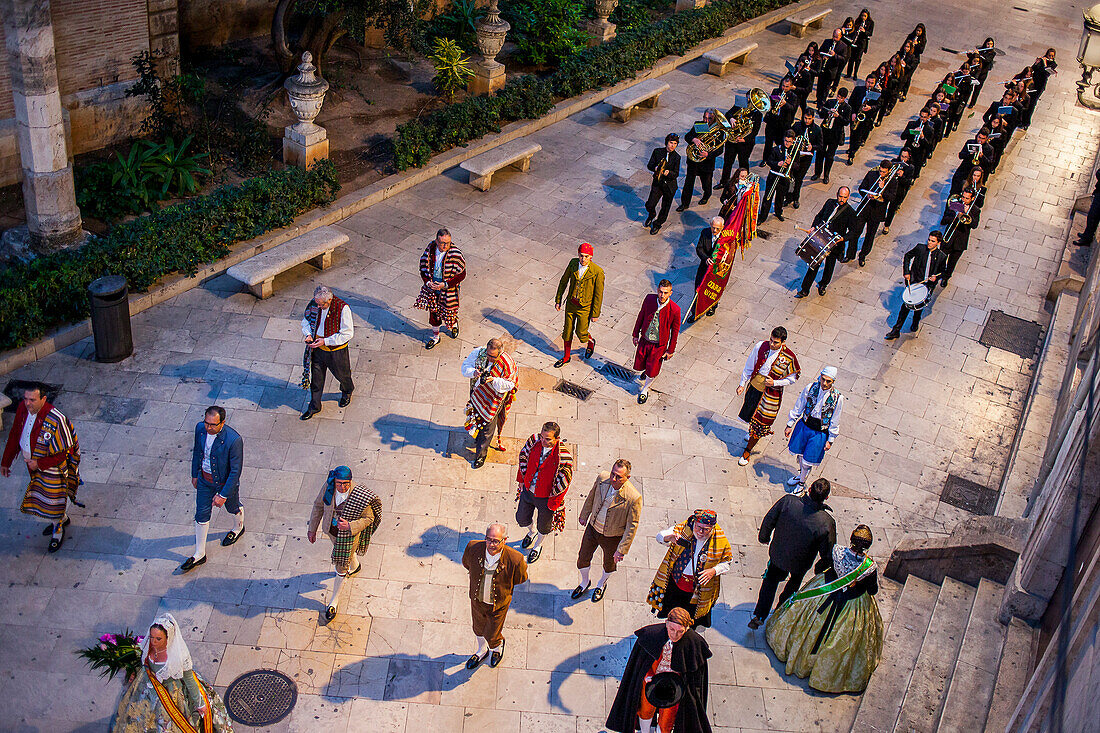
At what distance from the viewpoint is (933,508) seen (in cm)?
1101

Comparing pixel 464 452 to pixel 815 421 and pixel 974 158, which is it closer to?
pixel 815 421

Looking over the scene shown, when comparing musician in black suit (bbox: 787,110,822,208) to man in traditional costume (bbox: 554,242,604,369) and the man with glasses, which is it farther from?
the man with glasses

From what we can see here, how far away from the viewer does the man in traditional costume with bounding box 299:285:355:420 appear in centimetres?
1018

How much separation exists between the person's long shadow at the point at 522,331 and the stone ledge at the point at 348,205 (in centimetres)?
303

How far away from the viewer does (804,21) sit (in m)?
24.8

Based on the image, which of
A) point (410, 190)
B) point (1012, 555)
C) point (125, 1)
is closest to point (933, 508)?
point (1012, 555)

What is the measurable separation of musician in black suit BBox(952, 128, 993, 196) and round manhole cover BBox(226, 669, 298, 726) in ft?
43.0

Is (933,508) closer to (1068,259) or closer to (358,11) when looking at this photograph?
(1068,259)

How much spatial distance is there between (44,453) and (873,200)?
438 inches

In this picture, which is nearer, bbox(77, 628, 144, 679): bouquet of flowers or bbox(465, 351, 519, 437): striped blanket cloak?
bbox(77, 628, 144, 679): bouquet of flowers

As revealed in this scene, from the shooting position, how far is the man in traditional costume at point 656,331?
11.2 m

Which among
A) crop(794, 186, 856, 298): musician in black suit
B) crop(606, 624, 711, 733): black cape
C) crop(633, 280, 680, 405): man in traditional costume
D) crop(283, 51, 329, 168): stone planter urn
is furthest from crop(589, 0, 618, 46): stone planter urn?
crop(606, 624, 711, 733): black cape

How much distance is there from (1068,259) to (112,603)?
48.4 feet

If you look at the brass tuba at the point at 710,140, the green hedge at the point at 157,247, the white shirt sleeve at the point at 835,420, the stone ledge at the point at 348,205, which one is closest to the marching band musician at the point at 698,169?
the brass tuba at the point at 710,140
